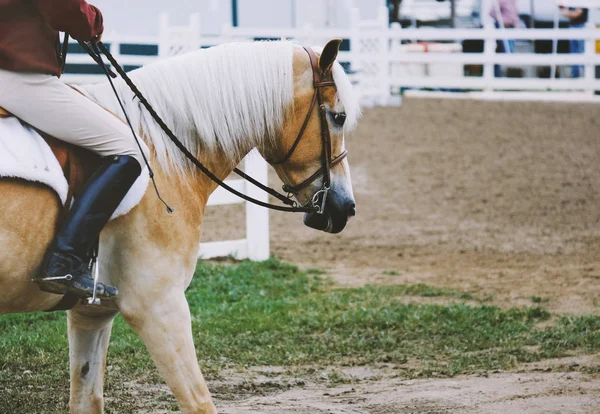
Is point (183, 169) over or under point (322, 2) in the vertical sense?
under

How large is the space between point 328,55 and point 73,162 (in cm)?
122

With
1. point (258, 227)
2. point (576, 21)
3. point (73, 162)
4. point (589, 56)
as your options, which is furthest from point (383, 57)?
point (73, 162)

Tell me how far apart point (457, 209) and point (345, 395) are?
269 inches

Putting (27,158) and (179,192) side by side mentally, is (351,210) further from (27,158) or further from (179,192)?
(27,158)

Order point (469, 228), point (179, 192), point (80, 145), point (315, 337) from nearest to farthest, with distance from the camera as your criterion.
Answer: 1. point (80, 145)
2. point (179, 192)
3. point (315, 337)
4. point (469, 228)

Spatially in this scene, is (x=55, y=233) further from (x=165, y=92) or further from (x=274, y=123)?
(x=274, y=123)

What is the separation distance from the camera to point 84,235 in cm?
367

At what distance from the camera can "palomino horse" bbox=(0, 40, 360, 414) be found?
3727 millimetres

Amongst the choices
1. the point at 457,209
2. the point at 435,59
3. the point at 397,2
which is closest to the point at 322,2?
the point at 397,2

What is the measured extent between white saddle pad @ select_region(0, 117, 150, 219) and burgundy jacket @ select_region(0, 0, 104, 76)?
0.78 feet

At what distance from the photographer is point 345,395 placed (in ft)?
17.7

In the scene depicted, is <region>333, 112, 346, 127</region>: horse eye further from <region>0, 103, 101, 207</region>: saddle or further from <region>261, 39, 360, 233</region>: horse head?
<region>0, 103, 101, 207</region>: saddle

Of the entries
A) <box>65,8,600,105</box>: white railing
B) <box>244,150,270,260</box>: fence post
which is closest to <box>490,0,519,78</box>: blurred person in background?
<box>65,8,600,105</box>: white railing

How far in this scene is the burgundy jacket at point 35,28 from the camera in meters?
3.64
